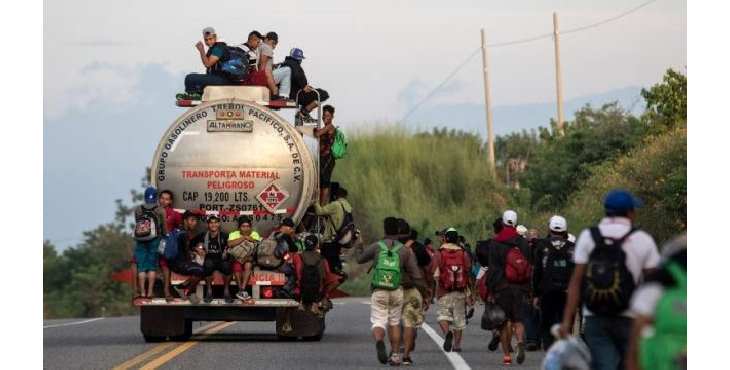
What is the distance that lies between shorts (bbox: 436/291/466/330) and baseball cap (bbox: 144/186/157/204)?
397cm

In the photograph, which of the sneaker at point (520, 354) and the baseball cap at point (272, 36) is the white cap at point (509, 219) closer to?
the sneaker at point (520, 354)

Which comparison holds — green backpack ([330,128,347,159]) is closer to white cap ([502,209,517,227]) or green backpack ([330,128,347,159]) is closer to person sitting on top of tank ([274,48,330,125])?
person sitting on top of tank ([274,48,330,125])

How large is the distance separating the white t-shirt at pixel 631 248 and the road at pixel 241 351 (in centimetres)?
766

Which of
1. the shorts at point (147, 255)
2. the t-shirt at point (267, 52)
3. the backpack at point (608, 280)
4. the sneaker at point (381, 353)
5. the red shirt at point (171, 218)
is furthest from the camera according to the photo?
the t-shirt at point (267, 52)

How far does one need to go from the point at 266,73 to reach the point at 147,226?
118 inches

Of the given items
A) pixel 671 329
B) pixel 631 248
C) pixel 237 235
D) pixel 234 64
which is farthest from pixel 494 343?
pixel 671 329

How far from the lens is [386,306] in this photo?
64.7 feet

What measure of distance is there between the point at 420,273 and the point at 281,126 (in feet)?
14.0

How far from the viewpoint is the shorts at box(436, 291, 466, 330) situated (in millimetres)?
21547

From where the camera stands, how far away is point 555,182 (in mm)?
69500

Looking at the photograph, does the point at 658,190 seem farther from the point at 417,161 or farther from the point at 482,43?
the point at 417,161

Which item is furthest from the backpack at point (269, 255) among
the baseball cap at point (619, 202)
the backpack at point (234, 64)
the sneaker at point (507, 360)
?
the baseball cap at point (619, 202)

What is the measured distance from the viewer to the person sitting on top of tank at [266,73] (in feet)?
79.6

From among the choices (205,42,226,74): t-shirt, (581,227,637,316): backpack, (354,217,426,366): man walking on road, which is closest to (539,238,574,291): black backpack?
(354,217,426,366): man walking on road
